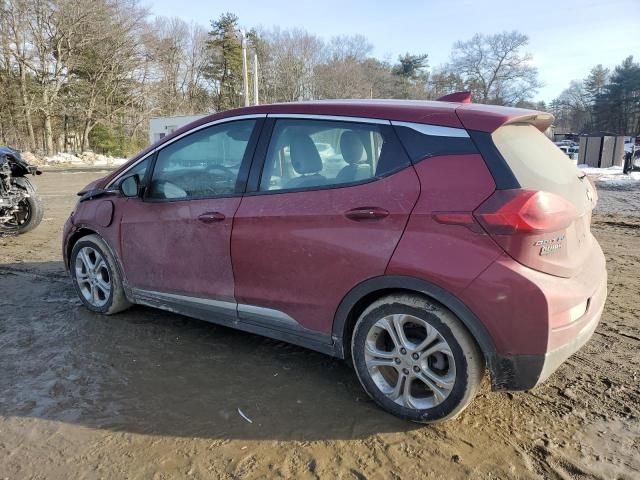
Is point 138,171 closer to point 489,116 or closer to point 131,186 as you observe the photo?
point 131,186

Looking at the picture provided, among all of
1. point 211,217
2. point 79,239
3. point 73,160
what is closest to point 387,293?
point 211,217

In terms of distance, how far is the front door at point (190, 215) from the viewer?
330cm

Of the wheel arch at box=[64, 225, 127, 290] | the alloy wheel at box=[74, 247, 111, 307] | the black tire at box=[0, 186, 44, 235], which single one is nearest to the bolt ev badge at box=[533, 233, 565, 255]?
the wheel arch at box=[64, 225, 127, 290]

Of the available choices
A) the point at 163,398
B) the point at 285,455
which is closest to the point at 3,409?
the point at 163,398

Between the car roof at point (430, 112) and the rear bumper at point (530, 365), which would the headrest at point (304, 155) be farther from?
the rear bumper at point (530, 365)

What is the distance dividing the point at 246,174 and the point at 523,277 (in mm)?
1778

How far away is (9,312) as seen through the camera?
14.5 feet

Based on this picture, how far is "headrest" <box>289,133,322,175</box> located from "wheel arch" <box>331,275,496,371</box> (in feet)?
2.58

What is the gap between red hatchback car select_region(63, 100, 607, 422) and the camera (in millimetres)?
2385

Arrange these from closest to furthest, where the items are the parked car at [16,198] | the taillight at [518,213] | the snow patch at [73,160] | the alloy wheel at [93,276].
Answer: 1. the taillight at [518,213]
2. the alloy wheel at [93,276]
3. the parked car at [16,198]
4. the snow patch at [73,160]

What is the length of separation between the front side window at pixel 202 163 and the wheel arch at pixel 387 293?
111cm

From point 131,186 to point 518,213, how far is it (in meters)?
2.87

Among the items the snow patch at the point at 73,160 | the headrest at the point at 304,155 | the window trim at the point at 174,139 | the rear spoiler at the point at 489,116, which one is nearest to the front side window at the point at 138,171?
the window trim at the point at 174,139

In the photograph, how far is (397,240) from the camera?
2582 mm
